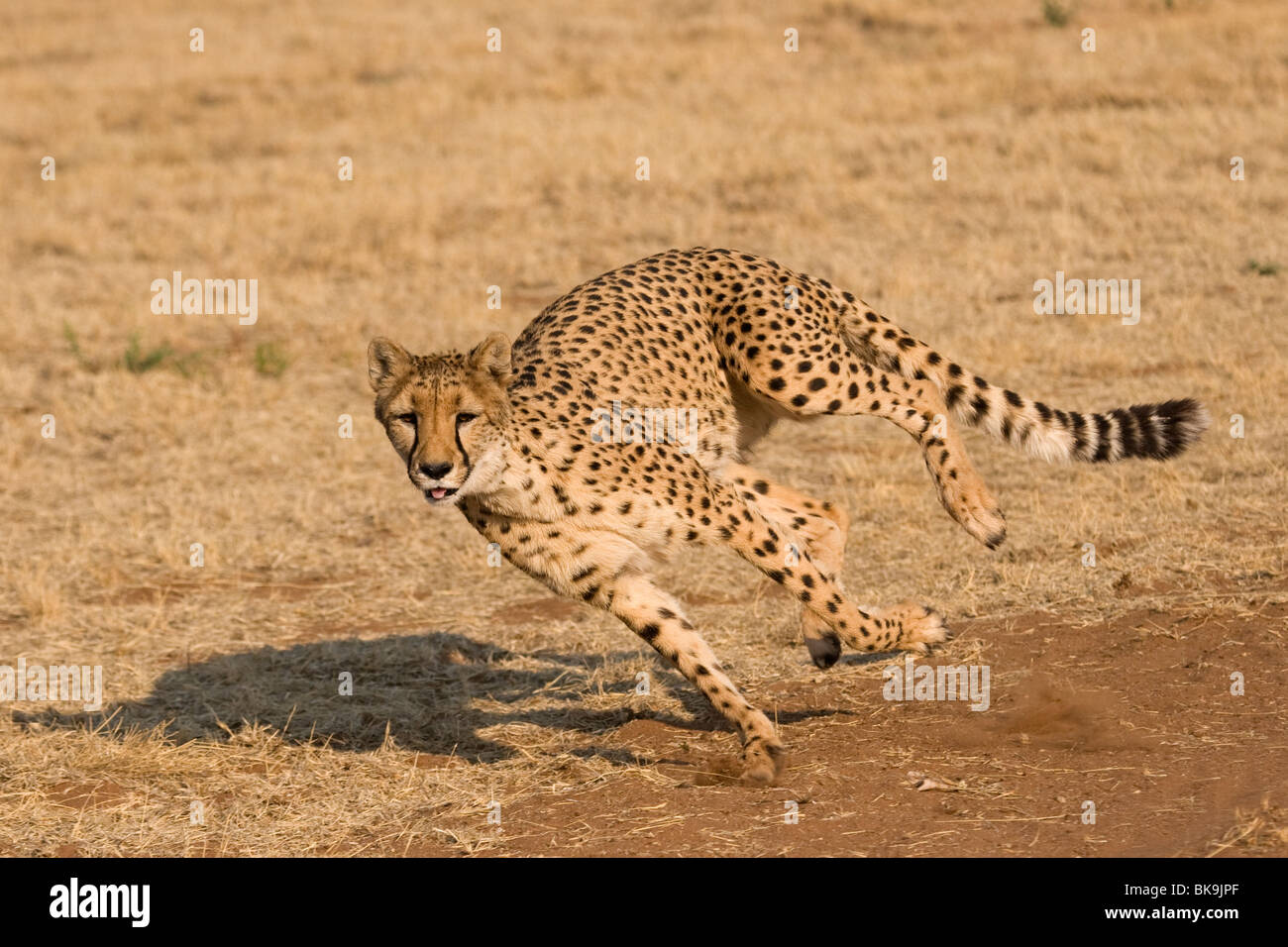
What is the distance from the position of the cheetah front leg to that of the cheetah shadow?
1.43 ft

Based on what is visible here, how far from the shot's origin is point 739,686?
5887mm

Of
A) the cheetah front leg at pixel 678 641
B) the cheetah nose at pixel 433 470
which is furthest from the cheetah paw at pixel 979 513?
the cheetah nose at pixel 433 470

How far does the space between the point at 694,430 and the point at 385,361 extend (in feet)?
4.09

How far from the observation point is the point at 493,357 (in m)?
4.82

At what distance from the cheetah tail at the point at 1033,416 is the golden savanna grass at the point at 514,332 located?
59cm

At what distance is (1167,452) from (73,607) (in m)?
4.51

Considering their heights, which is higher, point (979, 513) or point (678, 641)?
point (979, 513)

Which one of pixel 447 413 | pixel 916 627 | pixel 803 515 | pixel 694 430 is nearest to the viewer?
pixel 447 413

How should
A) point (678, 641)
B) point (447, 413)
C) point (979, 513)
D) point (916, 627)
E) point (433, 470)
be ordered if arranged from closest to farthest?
point (433, 470)
point (447, 413)
point (678, 641)
point (916, 627)
point (979, 513)

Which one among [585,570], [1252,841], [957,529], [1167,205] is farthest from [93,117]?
[1252,841]

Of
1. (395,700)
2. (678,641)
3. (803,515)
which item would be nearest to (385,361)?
(678,641)

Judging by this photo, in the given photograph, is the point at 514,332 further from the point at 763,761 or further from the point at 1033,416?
the point at 763,761

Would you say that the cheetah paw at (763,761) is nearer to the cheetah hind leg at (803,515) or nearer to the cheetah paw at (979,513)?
the cheetah hind leg at (803,515)

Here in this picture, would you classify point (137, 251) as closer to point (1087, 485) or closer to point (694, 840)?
point (1087, 485)
